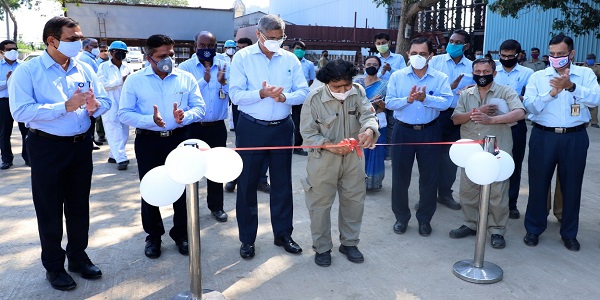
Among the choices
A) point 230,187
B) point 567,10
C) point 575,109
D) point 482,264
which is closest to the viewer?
point 482,264

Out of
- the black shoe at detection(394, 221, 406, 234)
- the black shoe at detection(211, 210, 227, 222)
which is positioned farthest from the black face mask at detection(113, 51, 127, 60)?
the black shoe at detection(394, 221, 406, 234)

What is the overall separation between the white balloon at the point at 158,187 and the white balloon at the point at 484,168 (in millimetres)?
2224

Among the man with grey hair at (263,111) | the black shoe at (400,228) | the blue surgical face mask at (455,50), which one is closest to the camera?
the man with grey hair at (263,111)

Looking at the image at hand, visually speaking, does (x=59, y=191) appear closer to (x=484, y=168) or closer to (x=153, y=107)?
(x=153, y=107)

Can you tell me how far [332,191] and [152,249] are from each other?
1638mm

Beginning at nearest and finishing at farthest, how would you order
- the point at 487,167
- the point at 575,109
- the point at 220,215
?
the point at 487,167 < the point at 575,109 < the point at 220,215

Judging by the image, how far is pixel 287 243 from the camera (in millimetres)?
4527

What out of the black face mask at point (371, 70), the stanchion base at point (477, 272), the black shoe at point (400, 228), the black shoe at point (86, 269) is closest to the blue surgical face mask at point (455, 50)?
the black face mask at point (371, 70)

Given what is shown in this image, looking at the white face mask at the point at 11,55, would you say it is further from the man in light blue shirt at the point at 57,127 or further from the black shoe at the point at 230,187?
the man in light blue shirt at the point at 57,127

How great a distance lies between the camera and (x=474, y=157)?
3891mm

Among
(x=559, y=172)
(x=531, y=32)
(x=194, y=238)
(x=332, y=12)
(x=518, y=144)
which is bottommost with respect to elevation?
(x=194, y=238)

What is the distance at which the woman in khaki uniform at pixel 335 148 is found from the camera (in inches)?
158

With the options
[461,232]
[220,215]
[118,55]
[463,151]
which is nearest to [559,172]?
[461,232]

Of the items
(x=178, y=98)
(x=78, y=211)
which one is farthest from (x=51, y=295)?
(x=178, y=98)
